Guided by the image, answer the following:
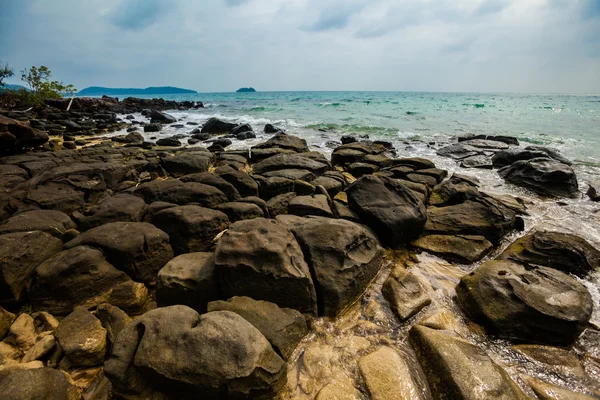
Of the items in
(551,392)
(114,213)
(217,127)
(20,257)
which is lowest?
(551,392)

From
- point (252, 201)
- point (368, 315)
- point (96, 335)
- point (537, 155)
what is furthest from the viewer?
point (537, 155)

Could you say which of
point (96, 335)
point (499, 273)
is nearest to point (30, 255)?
point (96, 335)

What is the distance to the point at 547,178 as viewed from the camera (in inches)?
268

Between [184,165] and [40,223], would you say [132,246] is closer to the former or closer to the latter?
[40,223]

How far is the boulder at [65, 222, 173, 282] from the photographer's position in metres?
3.29

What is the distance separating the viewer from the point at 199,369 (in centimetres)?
196

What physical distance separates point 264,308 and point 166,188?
3526mm

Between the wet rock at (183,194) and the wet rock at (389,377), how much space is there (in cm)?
361

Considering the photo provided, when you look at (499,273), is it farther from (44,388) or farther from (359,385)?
(44,388)

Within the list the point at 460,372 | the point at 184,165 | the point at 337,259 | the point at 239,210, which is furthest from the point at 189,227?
the point at 184,165

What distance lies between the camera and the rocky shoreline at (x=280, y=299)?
82.8 inches

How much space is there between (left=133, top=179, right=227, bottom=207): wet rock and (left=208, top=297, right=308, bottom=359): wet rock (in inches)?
103

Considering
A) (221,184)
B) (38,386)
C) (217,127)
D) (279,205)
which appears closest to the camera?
(38,386)

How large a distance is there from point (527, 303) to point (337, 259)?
6.39 ft
